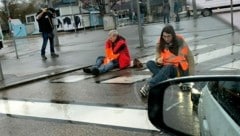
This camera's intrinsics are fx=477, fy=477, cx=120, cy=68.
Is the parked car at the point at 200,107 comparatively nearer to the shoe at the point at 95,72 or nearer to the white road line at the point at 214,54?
the shoe at the point at 95,72

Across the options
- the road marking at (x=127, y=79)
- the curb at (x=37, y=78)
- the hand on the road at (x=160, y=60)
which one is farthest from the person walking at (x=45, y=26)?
the hand on the road at (x=160, y=60)

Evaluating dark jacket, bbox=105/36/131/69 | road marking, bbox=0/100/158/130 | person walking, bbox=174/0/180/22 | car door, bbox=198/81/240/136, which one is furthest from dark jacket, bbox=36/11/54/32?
person walking, bbox=174/0/180/22

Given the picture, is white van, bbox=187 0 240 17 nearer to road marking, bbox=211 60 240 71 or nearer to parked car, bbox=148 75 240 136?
road marking, bbox=211 60 240 71

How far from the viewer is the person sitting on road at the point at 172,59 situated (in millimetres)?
6922

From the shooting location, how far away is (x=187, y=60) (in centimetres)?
698

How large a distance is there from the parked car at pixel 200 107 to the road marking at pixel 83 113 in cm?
285

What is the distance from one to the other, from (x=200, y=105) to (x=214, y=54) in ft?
28.1

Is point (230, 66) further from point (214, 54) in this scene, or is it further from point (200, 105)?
point (200, 105)

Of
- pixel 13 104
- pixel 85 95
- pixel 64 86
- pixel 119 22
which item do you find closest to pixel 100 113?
pixel 85 95

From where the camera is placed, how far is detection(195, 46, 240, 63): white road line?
10.2 metres

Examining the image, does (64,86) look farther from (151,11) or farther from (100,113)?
(151,11)

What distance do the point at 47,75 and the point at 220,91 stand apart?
Result: 865cm

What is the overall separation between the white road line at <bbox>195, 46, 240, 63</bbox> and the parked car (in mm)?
7585

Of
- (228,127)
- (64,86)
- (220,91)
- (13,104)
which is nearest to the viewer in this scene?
(228,127)
